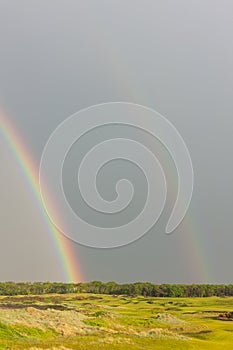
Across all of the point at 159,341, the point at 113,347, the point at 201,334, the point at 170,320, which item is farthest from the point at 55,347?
the point at 170,320

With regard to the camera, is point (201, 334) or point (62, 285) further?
point (62, 285)

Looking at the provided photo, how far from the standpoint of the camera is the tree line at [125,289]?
15675 centimetres

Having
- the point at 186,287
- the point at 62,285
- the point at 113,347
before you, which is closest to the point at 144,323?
the point at 113,347

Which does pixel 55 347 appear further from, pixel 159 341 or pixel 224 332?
pixel 224 332

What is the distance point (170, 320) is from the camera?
63000 millimetres

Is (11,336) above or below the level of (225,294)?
below

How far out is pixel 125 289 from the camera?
165250 mm

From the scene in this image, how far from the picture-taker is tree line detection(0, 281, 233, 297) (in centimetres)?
15675

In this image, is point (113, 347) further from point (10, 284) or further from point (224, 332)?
point (10, 284)

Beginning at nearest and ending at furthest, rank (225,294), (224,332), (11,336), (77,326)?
(11,336) → (77,326) → (224,332) → (225,294)

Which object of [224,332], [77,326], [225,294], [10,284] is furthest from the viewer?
[10,284]

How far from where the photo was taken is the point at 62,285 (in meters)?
188

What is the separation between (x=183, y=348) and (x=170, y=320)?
2496cm

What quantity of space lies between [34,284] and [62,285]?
11.9 m
